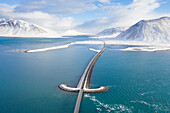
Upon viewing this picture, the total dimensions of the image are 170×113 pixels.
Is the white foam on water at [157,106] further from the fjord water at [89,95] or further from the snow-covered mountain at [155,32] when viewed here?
the snow-covered mountain at [155,32]

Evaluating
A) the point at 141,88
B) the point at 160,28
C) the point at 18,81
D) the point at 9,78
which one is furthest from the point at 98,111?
the point at 160,28

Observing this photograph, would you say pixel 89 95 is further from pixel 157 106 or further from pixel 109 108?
pixel 157 106

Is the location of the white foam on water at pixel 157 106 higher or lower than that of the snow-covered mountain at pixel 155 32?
lower

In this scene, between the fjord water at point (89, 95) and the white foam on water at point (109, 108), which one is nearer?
the white foam on water at point (109, 108)

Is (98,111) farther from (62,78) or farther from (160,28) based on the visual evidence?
(160,28)

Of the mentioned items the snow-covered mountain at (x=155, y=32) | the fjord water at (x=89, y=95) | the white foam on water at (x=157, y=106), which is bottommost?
Result: the white foam on water at (x=157, y=106)

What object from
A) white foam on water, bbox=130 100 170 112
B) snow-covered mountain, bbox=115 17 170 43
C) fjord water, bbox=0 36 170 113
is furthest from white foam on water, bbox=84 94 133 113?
snow-covered mountain, bbox=115 17 170 43

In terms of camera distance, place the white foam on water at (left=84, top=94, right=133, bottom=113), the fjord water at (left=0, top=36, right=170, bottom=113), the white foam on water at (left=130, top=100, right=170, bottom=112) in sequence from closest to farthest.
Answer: the white foam on water at (left=84, top=94, right=133, bottom=113)
the white foam on water at (left=130, top=100, right=170, bottom=112)
the fjord water at (left=0, top=36, right=170, bottom=113)

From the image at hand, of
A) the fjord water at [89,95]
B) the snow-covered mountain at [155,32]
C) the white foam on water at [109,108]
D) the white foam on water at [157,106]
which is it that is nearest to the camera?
the white foam on water at [109,108]

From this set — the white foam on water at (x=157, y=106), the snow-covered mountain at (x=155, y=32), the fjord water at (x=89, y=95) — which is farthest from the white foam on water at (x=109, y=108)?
the snow-covered mountain at (x=155, y=32)

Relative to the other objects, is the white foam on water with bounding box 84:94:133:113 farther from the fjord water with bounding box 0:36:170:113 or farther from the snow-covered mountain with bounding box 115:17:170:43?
the snow-covered mountain with bounding box 115:17:170:43

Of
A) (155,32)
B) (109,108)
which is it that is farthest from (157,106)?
(155,32)

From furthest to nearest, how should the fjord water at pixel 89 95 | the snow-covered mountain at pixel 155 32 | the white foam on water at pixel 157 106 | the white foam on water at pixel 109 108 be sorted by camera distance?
the snow-covered mountain at pixel 155 32
the fjord water at pixel 89 95
the white foam on water at pixel 157 106
the white foam on water at pixel 109 108
